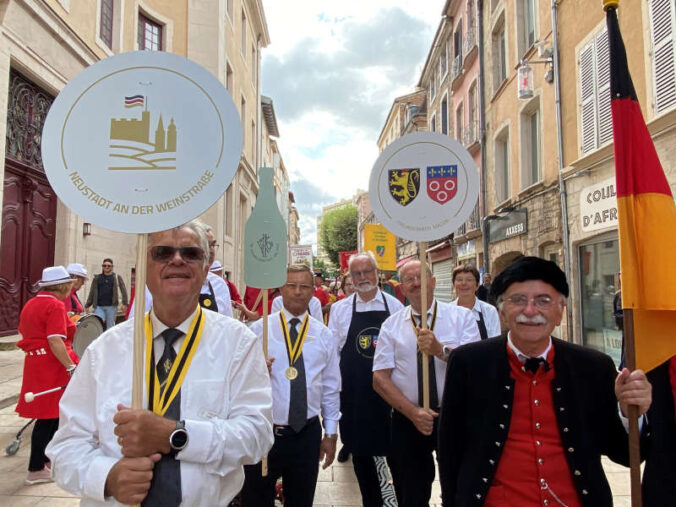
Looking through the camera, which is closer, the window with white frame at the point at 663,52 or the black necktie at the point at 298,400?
the black necktie at the point at 298,400

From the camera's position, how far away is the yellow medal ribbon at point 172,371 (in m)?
1.66

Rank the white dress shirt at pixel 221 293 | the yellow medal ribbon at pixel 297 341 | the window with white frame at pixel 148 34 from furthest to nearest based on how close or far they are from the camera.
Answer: the window with white frame at pixel 148 34, the white dress shirt at pixel 221 293, the yellow medal ribbon at pixel 297 341

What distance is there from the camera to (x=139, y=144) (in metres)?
1.75

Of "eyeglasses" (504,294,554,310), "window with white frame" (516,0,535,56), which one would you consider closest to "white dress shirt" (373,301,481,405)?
"eyeglasses" (504,294,554,310)

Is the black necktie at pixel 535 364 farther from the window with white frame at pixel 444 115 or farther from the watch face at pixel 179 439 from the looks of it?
the window with white frame at pixel 444 115

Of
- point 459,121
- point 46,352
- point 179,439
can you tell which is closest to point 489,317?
point 179,439

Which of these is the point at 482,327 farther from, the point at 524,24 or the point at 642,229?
the point at 524,24

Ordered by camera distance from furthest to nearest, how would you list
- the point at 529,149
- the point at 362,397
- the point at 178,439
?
the point at 529,149 → the point at 362,397 → the point at 178,439

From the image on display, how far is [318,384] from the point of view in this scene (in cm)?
314

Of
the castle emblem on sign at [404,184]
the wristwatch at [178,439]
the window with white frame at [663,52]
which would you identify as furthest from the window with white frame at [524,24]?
the wristwatch at [178,439]

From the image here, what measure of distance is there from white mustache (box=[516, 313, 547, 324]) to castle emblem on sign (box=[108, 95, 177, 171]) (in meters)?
1.57

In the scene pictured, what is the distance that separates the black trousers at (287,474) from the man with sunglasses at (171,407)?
116cm

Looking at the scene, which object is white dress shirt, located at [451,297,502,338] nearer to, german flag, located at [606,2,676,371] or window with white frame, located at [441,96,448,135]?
german flag, located at [606,2,676,371]

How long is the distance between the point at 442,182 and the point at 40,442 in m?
4.17
